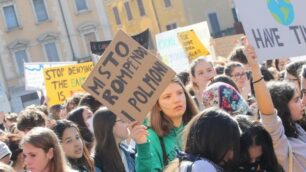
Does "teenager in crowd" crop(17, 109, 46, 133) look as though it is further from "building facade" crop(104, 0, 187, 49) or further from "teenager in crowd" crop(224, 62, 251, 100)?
"building facade" crop(104, 0, 187, 49)

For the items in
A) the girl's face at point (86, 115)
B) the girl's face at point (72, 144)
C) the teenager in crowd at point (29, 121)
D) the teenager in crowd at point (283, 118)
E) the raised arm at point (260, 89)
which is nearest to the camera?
the teenager in crowd at point (283, 118)

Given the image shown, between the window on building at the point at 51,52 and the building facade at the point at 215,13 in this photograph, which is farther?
the building facade at the point at 215,13

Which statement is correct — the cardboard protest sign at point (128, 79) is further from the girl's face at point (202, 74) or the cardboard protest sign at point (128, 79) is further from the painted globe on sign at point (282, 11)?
the girl's face at point (202, 74)

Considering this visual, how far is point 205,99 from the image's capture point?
5.02 metres

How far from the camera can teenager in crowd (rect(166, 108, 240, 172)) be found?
3.54 metres

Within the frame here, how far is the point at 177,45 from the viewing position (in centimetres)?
1425

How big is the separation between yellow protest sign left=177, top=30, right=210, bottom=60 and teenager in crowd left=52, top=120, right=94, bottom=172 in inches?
274

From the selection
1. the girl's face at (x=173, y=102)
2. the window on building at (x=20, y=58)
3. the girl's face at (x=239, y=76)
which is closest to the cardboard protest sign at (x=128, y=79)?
the girl's face at (x=173, y=102)

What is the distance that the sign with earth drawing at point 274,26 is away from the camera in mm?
4590

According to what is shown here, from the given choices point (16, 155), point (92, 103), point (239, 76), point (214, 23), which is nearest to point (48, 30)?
point (214, 23)

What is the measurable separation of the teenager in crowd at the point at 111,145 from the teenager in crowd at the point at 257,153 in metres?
1.96

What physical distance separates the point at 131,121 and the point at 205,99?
2.50 ft

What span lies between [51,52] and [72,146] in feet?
136

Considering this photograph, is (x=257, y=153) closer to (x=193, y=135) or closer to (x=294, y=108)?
(x=193, y=135)
